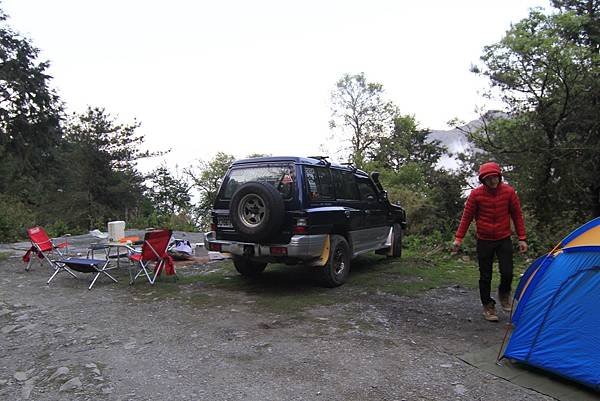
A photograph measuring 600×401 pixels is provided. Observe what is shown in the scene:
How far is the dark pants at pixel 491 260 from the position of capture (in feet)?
15.7

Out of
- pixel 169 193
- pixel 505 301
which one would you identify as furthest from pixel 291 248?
pixel 169 193

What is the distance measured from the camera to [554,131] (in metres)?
13.3

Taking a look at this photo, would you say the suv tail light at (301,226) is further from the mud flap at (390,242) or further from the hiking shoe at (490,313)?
the mud flap at (390,242)

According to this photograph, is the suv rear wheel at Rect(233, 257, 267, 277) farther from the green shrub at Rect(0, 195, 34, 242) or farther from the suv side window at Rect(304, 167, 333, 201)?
the green shrub at Rect(0, 195, 34, 242)

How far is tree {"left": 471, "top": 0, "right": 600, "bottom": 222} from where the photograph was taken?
12945 mm

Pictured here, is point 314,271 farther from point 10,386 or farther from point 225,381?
point 10,386

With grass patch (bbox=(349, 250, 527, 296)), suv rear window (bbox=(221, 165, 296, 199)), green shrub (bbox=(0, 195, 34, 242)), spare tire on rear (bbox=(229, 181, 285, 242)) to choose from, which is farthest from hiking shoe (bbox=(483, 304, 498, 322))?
green shrub (bbox=(0, 195, 34, 242))

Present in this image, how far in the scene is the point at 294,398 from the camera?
3.06m

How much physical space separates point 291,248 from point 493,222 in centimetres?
240

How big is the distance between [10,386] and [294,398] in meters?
2.14

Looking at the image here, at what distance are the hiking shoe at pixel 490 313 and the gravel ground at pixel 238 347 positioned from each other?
10cm

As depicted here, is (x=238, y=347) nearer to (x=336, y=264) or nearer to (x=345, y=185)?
(x=336, y=264)

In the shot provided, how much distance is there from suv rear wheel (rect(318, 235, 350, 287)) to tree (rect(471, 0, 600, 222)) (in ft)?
27.3

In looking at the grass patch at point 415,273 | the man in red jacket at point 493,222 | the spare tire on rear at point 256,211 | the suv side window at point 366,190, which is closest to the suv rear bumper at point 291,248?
the spare tire on rear at point 256,211
